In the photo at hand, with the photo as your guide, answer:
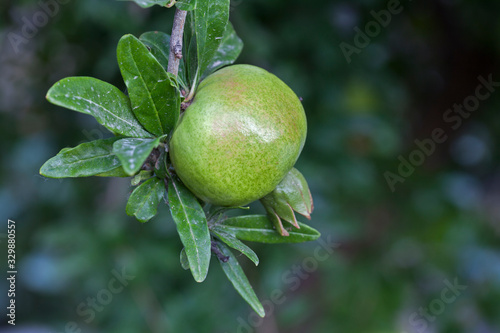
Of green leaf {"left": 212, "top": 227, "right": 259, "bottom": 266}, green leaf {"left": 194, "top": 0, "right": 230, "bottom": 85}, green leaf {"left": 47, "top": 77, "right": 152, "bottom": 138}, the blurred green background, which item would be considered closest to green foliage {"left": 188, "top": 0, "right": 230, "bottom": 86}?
green leaf {"left": 194, "top": 0, "right": 230, "bottom": 85}

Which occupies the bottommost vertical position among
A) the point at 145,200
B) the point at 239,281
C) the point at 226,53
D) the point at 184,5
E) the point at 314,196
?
the point at 314,196

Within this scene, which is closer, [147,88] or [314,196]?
[147,88]

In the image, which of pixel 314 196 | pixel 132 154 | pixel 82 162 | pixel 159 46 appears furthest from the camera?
pixel 314 196

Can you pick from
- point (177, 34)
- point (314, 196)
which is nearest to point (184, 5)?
point (177, 34)

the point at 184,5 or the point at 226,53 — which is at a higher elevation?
the point at 184,5

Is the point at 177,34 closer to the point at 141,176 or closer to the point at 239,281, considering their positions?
the point at 141,176

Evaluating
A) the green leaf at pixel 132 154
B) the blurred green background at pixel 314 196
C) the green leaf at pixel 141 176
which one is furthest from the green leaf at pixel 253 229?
the blurred green background at pixel 314 196

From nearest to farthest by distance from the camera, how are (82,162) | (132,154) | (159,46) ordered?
(132,154) → (82,162) → (159,46)

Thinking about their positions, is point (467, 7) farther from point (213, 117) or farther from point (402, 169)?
point (213, 117)
